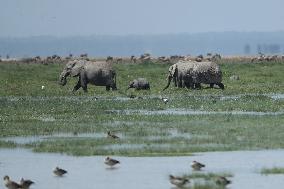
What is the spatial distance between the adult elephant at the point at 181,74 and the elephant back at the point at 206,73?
18.2 inches

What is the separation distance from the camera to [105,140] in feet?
95.6

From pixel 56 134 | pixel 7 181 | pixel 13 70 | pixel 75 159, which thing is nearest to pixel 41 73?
pixel 13 70

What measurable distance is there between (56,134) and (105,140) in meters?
2.30

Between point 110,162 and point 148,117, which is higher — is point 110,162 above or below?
above

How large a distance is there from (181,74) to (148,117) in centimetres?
1684

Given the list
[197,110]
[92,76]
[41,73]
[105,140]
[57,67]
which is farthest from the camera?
[57,67]

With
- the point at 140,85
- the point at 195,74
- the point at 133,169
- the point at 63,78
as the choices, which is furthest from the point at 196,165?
the point at 63,78

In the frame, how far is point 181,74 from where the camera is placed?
2015 inches

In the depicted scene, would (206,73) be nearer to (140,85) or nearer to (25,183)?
(140,85)

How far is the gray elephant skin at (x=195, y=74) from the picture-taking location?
4934 cm

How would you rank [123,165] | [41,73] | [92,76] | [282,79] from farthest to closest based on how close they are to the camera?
[41,73] < [282,79] < [92,76] < [123,165]

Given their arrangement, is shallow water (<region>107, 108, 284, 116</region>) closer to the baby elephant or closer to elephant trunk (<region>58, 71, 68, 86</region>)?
the baby elephant

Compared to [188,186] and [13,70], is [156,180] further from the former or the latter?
[13,70]

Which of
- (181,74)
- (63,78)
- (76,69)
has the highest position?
(76,69)
